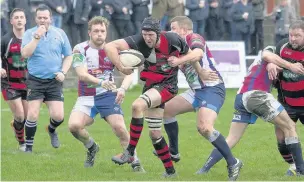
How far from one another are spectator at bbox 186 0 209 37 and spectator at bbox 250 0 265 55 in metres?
1.53

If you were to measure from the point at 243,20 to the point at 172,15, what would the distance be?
2.57m

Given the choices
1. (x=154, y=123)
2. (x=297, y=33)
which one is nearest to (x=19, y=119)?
(x=154, y=123)

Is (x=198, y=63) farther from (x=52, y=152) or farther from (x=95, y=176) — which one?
(x=52, y=152)

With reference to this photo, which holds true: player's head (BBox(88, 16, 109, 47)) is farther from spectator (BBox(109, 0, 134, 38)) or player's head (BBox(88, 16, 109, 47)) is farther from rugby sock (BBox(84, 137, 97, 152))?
spectator (BBox(109, 0, 134, 38))

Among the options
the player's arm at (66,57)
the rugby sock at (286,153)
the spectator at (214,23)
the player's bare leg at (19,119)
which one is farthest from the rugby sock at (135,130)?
the spectator at (214,23)

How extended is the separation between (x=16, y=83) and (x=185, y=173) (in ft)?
13.1

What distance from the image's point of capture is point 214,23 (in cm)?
2606

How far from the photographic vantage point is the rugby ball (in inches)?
453

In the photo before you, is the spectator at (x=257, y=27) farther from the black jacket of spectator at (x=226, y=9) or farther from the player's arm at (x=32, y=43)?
the player's arm at (x=32, y=43)

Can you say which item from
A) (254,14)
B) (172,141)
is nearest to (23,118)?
(172,141)

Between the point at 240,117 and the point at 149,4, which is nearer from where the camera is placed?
the point at 240,117

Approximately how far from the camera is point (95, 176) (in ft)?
40.0

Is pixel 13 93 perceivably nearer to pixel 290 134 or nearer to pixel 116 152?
pixel 116 152

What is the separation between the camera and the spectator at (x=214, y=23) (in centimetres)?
2580
